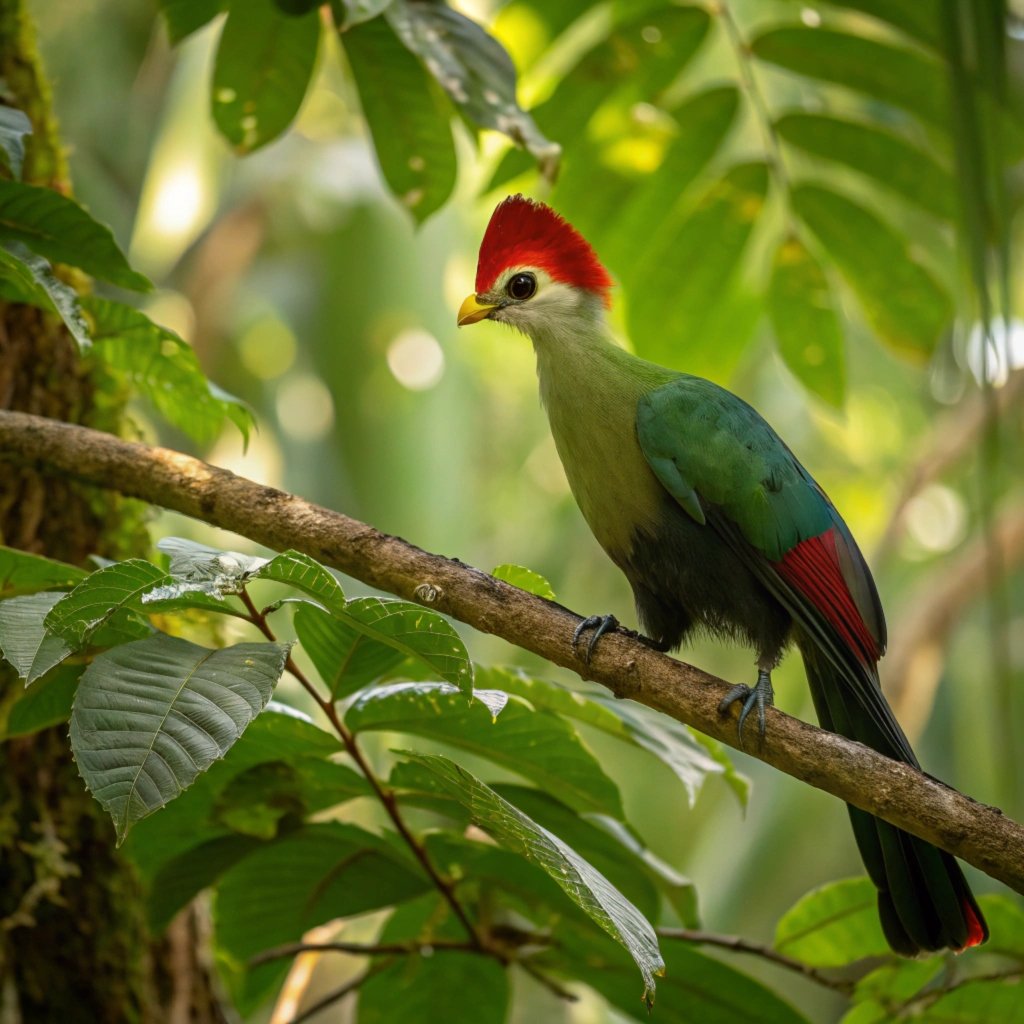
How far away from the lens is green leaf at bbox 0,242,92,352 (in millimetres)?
1649

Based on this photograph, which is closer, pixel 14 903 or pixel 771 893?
pixel 14 903

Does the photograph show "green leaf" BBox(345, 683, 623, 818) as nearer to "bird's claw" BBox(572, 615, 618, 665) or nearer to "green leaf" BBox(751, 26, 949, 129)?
"bird's claw" BBox(572, 615, 618, 665)

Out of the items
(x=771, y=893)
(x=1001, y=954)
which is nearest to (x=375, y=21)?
(x=1001, y=954)

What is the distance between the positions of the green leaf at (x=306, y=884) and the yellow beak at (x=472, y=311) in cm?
134

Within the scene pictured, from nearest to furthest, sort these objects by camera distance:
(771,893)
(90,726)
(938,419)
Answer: (90,726) < (771,893) < (938,419)

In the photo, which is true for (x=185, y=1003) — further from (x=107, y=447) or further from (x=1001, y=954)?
(x=1001, y=954)

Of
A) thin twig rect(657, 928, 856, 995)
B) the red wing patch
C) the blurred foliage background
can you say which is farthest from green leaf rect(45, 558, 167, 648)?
the red wing patch

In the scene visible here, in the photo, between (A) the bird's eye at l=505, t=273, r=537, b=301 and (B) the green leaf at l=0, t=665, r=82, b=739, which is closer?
(B) the green leaf at l=0, t=665, r=82, b=739

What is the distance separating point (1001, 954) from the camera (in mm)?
2115

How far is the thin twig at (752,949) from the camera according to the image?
2.03 m

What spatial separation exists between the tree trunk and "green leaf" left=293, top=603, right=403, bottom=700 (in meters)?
0.57

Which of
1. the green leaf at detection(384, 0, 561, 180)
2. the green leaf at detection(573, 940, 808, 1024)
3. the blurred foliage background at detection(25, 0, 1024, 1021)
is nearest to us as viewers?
the green leaf at detection(573, 940, 808, 1024)

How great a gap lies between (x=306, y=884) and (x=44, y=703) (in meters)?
0.60

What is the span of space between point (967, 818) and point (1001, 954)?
760 mm
